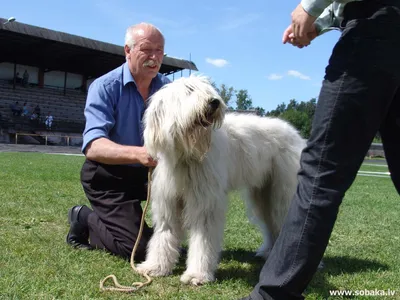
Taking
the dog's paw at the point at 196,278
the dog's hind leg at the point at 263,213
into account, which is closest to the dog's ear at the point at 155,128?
the dog's paw at the point at 196,278

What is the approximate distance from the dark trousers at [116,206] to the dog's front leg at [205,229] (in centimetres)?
64

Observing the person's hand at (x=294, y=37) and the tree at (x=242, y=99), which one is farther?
the tree at (x=242, y=99)

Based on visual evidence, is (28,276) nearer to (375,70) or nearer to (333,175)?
(333,175)

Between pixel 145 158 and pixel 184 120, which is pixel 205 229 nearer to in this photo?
pixel 145 158

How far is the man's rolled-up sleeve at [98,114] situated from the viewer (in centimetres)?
380

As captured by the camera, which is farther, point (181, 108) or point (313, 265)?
point (181, 108)

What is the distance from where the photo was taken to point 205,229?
3.33 metres

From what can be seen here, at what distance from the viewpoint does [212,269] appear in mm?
3268

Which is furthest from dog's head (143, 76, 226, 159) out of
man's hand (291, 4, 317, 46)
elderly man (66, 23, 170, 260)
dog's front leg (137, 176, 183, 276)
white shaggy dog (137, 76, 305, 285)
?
man's hand (291, 4, 317, 46)

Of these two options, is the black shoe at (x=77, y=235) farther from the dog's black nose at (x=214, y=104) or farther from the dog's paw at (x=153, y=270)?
the dog's black nose at (x=214, y=104)

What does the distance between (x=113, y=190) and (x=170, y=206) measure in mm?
884

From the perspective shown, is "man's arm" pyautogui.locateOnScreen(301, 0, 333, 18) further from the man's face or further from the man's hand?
the man's face

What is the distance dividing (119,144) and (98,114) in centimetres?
32

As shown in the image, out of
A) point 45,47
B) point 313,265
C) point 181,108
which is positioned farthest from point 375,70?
point 45,47
